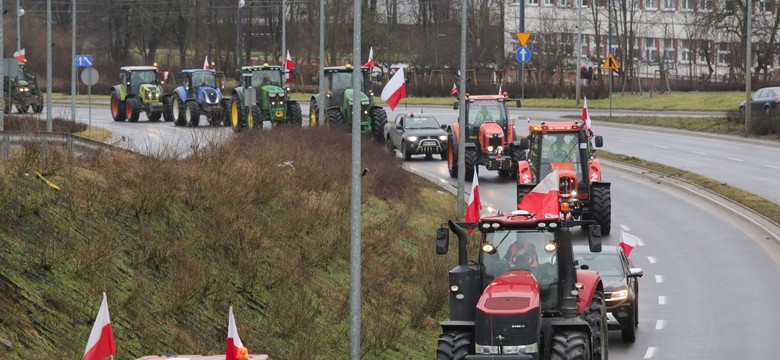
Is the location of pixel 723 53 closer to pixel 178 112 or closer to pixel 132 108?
pixel 132 108

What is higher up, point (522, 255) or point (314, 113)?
point (314, 113)

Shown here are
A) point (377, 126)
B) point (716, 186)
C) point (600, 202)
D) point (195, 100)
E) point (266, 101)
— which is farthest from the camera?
point (195, 100)

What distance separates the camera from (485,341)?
1551cm

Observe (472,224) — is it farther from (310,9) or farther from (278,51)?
(278,51)

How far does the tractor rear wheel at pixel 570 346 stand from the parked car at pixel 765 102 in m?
43.9

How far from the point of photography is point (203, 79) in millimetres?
58375

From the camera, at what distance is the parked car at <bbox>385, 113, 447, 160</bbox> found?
157ft

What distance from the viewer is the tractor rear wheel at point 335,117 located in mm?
47219

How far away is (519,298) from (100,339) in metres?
5.73

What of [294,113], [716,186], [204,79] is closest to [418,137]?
[294,113]

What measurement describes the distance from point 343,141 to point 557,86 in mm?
45510

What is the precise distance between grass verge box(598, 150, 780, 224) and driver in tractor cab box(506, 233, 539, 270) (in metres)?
19.4

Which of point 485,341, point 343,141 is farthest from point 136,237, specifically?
point 343,141

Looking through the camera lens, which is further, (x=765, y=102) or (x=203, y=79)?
(x=765, y=102)
